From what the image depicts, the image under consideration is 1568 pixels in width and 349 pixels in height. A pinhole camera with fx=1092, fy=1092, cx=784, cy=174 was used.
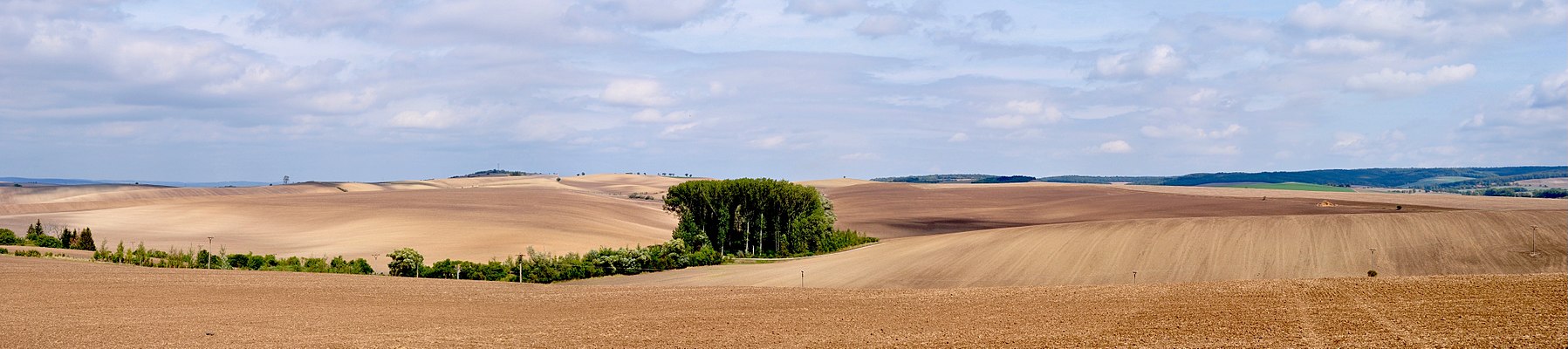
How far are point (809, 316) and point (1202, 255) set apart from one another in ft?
90.6

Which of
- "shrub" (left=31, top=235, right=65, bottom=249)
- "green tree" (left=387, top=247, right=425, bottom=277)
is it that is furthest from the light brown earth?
"green tree" (left=387, top=247, right=425, bottom=277)

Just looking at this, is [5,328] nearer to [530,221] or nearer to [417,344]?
[417,344]

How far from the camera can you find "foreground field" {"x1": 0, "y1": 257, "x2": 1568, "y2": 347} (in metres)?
24.7

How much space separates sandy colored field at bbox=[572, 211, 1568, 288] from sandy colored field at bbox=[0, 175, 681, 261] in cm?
2069

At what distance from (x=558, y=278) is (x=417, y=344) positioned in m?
31.8

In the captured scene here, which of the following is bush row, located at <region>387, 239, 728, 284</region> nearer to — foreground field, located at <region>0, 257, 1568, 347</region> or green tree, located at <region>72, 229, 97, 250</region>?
foreground field, located at <region>0, 257, 1568, 347</region>

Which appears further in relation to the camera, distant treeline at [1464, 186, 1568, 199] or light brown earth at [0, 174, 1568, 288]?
distant treeline at [1464, 186, 1568, 199]

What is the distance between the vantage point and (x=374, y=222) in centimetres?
8981

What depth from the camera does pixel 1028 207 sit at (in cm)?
11512

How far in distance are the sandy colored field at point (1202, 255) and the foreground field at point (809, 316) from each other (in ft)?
41.6

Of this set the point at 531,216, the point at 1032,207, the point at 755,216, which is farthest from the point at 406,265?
the point at 1032,207

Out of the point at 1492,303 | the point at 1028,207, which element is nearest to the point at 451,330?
the point at 1492,303

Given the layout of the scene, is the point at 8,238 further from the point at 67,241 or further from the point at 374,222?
the point at 374,222

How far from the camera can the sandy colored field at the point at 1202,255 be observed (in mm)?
46562
